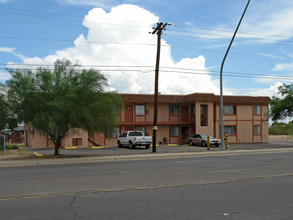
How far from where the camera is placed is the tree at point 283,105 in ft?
125

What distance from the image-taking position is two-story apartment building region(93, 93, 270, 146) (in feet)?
126

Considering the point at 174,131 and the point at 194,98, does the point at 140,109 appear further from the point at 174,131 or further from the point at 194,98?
the point at 194,98

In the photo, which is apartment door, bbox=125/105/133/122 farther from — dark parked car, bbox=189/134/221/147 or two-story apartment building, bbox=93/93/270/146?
dark parked car, bbox=189/134/221/147

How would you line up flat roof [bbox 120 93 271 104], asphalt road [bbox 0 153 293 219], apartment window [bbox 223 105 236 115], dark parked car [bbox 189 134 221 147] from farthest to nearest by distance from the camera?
apartment window [bbox 223 105 236 115] < flat roof [bbox 120 93 271 104] < dark parked car [bbox 189 134 221 147] < asphalt road [bbox 0 153 293 219]

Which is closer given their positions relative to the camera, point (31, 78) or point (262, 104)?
point (31, 78)

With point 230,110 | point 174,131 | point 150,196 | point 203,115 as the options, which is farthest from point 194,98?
point 150,196

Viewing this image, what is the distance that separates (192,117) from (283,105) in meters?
10.6

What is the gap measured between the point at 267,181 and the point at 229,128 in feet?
106

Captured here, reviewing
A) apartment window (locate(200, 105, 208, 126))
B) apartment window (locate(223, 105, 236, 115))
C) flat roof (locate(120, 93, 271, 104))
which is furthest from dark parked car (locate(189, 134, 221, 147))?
apartment window (locate(223, 105, 236, 115))

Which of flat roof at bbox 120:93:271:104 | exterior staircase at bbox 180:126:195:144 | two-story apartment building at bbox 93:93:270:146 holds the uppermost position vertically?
flat roof at bbox 120:93:271:104

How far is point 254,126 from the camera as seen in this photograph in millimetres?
43281

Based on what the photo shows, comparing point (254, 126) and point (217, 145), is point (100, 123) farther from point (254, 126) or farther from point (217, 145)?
point (254, 126)

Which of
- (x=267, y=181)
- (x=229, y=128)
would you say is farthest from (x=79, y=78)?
(x=229, y=128)

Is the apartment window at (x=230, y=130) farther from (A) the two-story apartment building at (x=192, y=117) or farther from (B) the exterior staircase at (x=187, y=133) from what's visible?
(B) the exterior staircase at (x=187, y=133)
